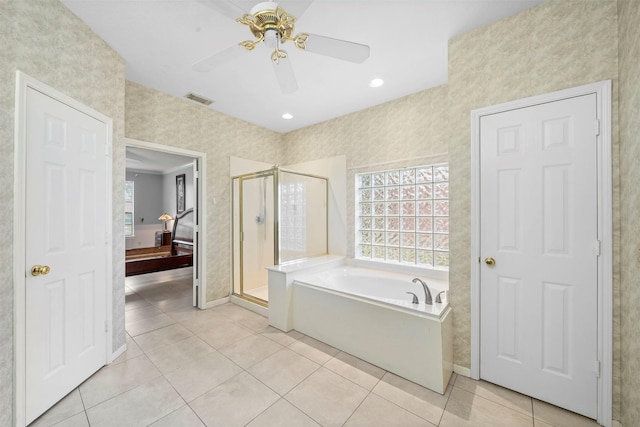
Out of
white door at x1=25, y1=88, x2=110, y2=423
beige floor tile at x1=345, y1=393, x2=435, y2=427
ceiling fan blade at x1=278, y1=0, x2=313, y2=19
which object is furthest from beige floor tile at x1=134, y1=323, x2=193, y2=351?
ceiling fan blade at x1=278, y1=0, x2=313, y2=19

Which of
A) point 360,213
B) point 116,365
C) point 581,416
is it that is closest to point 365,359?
point 581,416

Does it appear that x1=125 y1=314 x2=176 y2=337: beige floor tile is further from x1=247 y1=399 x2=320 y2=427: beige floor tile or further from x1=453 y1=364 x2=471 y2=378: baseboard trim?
x1=453 y1=364 x2=471 y2=378: baseboard trim

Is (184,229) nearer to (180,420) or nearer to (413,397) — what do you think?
(180,420)

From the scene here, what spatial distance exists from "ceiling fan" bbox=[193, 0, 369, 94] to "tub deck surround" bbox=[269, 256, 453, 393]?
1845 millimetres

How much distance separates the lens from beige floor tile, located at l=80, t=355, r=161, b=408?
176 centimetres

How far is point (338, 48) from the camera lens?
146 centimetres

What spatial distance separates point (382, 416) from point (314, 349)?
35.9 inches

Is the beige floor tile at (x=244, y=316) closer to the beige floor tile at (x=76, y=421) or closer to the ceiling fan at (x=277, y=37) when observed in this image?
the beige floor tile at (x=76, y=421)

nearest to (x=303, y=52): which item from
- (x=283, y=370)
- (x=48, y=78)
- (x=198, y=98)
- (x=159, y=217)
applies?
(x=198, y=98)

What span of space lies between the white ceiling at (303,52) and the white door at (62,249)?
785 millimetres

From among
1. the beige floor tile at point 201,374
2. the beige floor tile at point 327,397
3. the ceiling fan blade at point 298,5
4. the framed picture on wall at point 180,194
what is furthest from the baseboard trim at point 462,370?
the framed picture on wall at point 180,194

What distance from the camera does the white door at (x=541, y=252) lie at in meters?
1.56

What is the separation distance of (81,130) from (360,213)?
295cm

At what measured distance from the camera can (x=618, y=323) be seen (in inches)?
57.9
